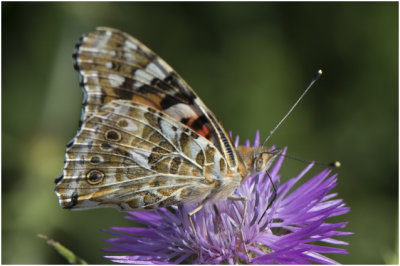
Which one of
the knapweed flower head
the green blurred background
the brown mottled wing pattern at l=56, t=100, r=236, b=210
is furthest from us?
the green blurred background

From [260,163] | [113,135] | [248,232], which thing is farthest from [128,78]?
[248,232]

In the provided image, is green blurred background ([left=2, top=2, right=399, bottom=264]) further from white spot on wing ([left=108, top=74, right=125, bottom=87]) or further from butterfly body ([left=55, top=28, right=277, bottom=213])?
white spot on wing ([left=108, top=74, right=125, bottom=87])

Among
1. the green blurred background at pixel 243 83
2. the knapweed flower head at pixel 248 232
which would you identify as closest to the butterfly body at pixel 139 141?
the knapweed flower head at pixel 248 232

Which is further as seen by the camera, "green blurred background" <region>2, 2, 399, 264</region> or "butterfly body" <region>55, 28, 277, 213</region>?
"green blurred background" <region>2, 2, 399, 264</region>

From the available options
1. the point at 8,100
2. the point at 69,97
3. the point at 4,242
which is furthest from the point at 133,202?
the point at 8,100

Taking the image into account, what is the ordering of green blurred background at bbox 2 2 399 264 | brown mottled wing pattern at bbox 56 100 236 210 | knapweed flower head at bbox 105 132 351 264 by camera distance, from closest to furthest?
knapweed flower head at bbox 105 132 351 264
brown mottled wing pattern at bbox 56 100 236 210
green blurred background at bbox 2 2 399 264

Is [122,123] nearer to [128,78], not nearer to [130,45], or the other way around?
[128,78]

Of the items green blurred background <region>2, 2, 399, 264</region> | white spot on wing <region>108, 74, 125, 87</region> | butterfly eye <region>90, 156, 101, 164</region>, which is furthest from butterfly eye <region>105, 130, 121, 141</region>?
green blurred background <region>2, 2, 399, 264</region>
